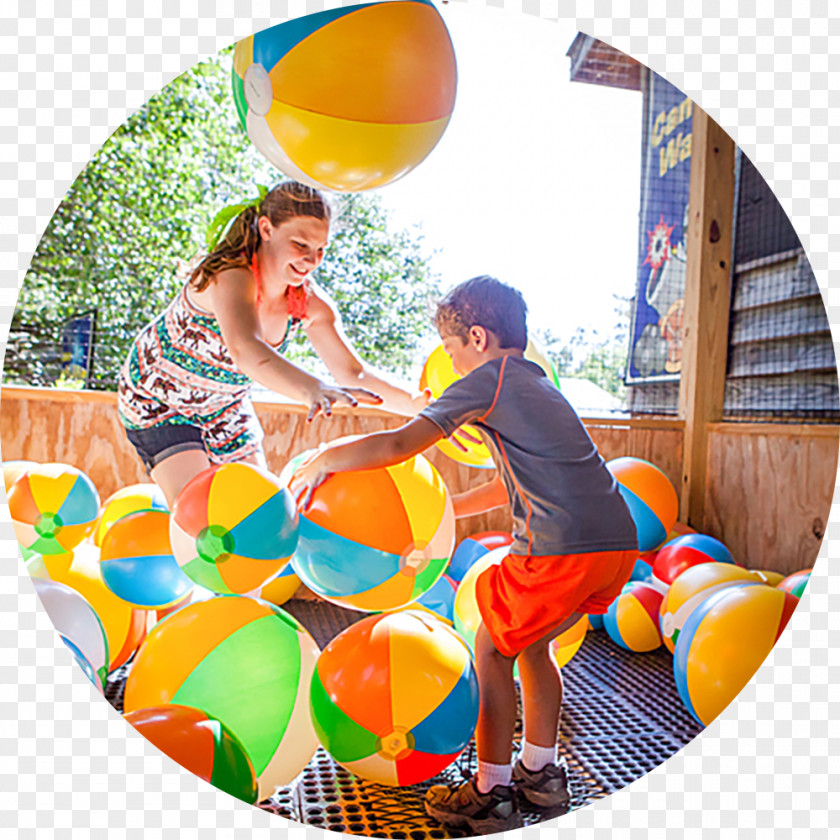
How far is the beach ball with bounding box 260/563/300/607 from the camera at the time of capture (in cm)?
222

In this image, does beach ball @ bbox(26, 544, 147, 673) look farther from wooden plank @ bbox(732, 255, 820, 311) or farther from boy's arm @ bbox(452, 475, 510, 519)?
wooden plank @ bbox(732, 255, 820, 311)

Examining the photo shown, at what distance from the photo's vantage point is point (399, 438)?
130cm

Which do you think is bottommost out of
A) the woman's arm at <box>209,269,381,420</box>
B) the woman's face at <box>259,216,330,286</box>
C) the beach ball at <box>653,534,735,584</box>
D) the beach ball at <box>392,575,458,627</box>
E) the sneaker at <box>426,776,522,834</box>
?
the sneaker at <box>426,776,522,834</box>

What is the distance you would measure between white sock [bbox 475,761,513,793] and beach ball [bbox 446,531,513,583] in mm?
904

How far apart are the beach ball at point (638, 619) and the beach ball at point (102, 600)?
1292 mm

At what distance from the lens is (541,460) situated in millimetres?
1338

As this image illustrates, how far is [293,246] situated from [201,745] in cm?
105

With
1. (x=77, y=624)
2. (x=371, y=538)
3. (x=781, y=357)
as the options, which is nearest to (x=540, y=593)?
(x=371, y=538)

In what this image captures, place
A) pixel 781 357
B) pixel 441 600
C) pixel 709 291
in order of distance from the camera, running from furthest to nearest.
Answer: pixel 709 291 → pixel 781 357 → pixel 441 600

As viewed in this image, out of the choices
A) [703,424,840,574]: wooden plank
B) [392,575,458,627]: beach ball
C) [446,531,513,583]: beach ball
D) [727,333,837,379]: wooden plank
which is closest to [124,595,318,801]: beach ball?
[392,575,458,627]: beach ball

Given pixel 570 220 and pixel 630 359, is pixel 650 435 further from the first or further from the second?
pixel 570 220

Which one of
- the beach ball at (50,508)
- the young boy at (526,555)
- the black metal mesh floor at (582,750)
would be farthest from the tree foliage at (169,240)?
the young boy at (526,555)

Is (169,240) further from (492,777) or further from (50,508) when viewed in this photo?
(492,777)

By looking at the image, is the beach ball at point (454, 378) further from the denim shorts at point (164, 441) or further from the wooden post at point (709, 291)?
the wooden post at point (709, 291)
